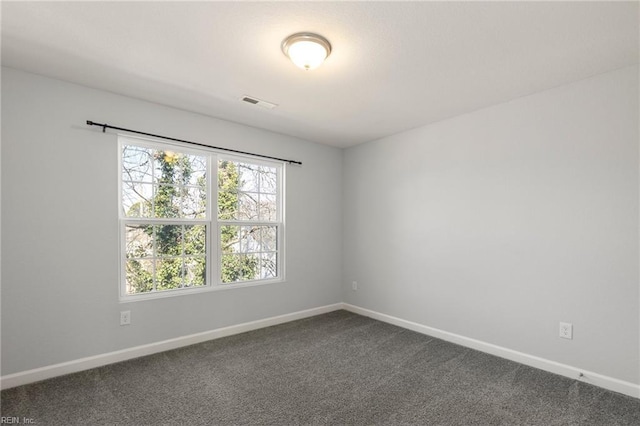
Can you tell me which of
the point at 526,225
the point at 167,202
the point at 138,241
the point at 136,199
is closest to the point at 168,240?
the point at 138,241

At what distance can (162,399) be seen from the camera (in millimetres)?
2314

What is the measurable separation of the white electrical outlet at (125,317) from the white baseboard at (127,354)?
247mm

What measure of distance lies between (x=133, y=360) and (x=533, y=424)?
3.21 m

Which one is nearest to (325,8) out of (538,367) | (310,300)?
(538,367)

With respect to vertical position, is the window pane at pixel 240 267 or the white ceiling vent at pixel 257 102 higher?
the white ceiling vent at pixel 257 102

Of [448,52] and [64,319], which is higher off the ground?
[448,52]

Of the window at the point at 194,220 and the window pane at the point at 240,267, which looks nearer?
the window at the point at 194,220

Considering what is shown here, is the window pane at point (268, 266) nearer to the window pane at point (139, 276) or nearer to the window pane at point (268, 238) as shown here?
the window pane at point (268, 238)

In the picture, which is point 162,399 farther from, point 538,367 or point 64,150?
point 538,367

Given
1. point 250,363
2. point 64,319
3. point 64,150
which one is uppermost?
point 64,150

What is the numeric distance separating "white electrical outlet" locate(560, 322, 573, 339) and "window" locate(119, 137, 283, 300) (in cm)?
297

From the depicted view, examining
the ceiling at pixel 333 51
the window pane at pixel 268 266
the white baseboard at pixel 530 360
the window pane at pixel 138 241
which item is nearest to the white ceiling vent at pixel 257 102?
the ceiling at pixel 333 51

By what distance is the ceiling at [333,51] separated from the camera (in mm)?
1847

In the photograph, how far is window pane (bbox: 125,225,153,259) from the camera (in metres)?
3.10
